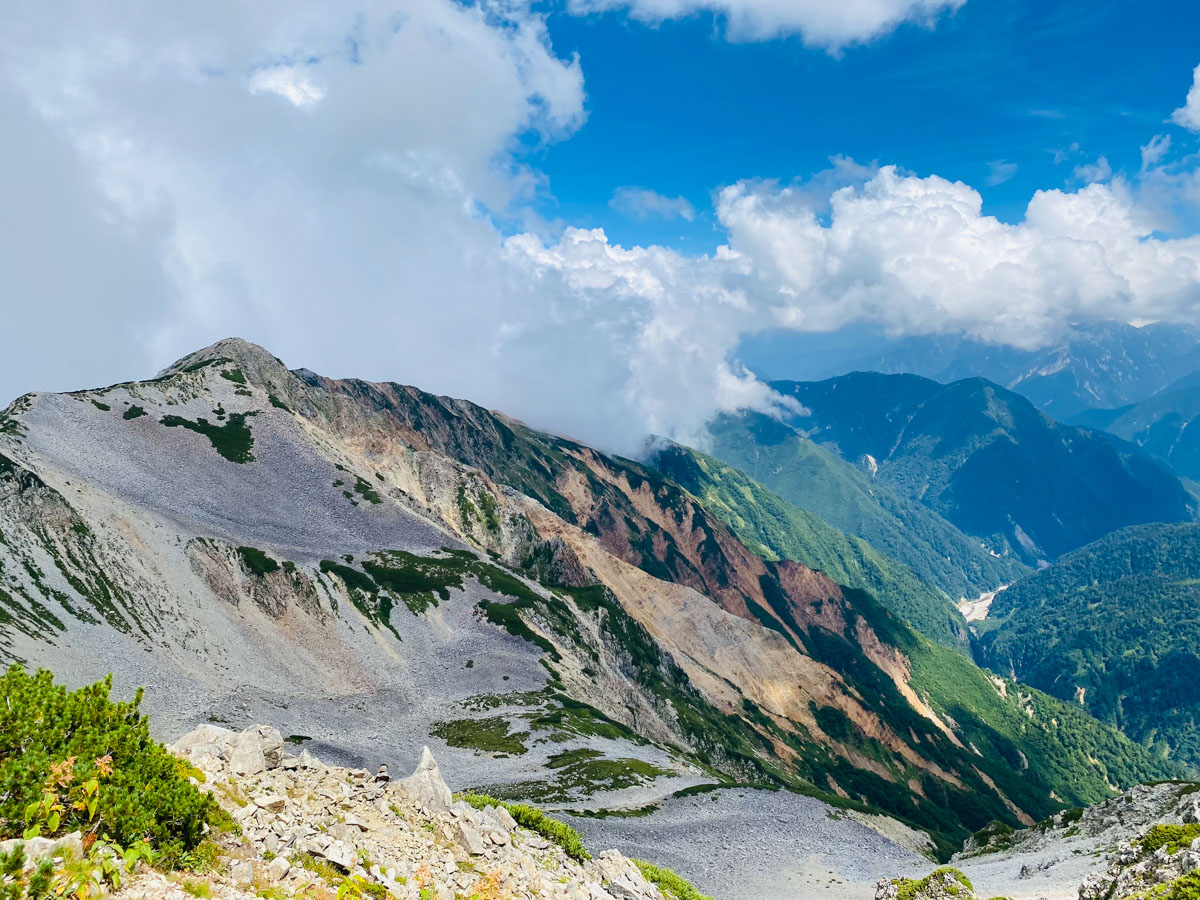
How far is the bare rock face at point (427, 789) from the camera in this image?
1282 inches

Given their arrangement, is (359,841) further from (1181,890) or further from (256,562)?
(256,562)

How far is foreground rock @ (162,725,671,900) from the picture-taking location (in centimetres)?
2236

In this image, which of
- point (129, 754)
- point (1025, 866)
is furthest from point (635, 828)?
point (129, 754)

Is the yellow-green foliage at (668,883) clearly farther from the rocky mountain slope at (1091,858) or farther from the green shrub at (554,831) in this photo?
the rocky mountain slope at (1091,858)

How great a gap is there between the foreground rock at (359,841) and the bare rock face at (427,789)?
5cm

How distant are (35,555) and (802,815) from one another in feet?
376

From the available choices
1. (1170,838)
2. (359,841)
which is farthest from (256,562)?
(1170,838)

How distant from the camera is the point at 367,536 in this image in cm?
16550

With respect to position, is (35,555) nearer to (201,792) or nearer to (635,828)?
(635,828)

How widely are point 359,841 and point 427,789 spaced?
6.96 meters

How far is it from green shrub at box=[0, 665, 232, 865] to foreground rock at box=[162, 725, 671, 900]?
158 centimetres

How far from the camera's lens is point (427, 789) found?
109 feet

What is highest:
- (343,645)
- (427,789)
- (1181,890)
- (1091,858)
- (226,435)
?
(226,435)

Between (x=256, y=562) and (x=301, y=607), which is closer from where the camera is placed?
(x=301, y=607)
